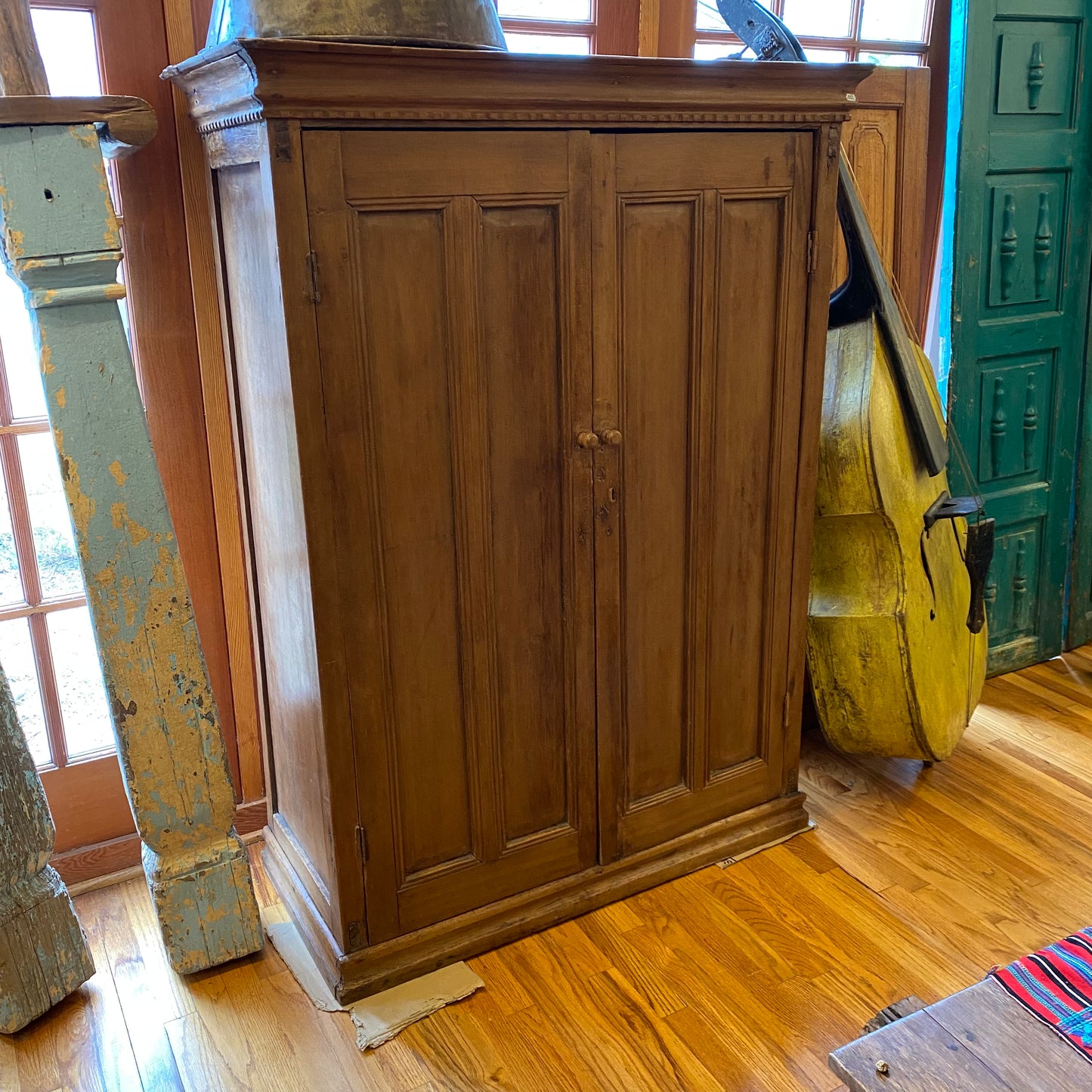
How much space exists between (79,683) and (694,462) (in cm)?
137

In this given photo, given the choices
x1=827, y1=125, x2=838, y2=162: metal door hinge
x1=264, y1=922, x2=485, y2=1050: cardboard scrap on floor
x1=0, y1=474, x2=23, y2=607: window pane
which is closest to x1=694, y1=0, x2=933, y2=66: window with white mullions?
x1=827, y1=125, x2=838, y2=162: metal door hinge

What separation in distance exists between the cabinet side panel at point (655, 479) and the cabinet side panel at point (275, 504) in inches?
24.4

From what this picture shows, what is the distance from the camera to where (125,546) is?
6.09 ft

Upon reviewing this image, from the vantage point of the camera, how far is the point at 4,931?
6.13 feet

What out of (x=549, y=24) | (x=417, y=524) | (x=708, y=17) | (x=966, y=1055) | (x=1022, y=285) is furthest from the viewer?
(x=1022, y=285)

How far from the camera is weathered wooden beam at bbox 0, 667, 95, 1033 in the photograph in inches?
74.0

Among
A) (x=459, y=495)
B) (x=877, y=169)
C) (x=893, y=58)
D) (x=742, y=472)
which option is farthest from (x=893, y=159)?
(x=459, y=495)

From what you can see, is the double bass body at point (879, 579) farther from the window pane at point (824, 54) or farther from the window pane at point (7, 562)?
the window pane at point (7, 562)

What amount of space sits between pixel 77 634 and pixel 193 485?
40 centimetres

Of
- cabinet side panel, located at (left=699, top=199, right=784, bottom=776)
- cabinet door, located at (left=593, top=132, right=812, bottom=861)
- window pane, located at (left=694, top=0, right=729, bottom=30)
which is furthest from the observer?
window pane, located at (left=694, top=0, right=729, bottom=30)

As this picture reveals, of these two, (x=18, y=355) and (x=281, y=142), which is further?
(x=18, y=355)

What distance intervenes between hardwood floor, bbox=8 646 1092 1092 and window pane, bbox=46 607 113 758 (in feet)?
1.11

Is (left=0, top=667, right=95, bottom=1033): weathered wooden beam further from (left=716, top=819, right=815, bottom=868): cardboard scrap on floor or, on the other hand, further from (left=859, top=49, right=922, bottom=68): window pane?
(left=859, top=49, right=922, bottom=68): window pane

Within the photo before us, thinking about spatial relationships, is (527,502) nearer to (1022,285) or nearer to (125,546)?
(125,546)
